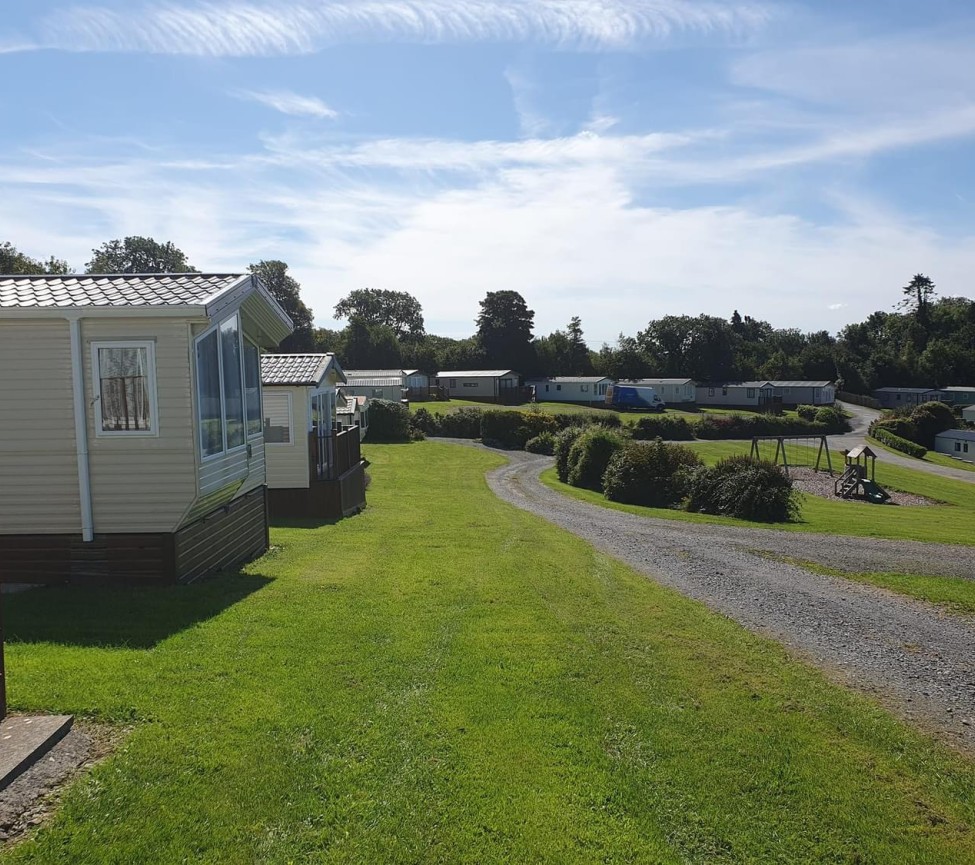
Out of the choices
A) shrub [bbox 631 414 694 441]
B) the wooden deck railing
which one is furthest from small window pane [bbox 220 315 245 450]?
shrub [bbox 631 414 694 441]

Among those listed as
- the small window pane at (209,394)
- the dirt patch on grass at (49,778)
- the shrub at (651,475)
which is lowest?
the shrub at (651,475)

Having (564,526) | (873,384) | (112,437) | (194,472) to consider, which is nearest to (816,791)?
(194,472)

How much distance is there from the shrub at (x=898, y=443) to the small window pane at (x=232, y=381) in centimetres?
5209

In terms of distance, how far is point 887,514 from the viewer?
2316 centimetres

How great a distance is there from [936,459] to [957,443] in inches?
227

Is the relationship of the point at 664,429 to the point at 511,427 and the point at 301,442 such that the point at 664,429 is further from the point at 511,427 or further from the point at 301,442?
the point at 301,442

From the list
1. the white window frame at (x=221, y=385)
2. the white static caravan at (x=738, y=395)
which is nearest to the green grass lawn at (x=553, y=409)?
the white static caravan at (x=738, y=395)

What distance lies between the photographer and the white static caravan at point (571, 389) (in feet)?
239

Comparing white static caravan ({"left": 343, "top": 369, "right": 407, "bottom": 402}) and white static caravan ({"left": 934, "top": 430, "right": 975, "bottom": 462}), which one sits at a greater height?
white static caravan ({"left": 343, "top": 369, "right": 407, "bottom": 402})

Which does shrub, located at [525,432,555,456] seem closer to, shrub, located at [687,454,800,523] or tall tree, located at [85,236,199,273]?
shrub, located at [687,454,800,523]

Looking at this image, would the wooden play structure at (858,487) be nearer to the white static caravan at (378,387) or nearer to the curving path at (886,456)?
the curving path at (886,456)

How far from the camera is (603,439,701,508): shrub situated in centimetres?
2538

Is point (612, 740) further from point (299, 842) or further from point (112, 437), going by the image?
point (112, 437)

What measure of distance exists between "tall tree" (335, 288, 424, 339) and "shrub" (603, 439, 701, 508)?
3444 inches
